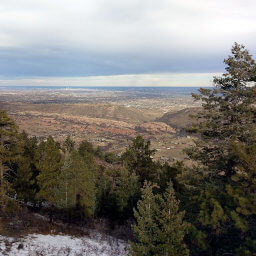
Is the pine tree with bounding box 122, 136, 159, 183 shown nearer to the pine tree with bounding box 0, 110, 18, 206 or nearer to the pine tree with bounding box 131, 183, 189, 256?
the pine tree with bounding box 0, 110, 18, 206

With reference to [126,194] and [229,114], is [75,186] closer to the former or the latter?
[126,194]

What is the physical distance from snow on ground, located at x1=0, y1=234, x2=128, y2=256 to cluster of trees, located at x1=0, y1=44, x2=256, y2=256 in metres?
2.85

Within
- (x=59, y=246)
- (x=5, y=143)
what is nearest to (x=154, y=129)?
(x=5, y=143)

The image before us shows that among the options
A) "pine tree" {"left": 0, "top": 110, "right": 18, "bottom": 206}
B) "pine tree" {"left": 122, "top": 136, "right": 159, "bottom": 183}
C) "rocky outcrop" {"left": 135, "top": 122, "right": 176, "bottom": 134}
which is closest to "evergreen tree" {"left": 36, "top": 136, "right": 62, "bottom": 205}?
"pine tree" {"left": 0, "top": 110, "right": 18, "bottom": 206}

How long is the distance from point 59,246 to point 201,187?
1007cm

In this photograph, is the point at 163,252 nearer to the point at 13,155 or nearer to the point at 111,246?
the point at 111,246

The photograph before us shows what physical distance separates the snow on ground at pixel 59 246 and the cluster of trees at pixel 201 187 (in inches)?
112

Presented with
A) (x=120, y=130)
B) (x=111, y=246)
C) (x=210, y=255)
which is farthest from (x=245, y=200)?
(x=120, y=130)

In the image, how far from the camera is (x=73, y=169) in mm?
20312

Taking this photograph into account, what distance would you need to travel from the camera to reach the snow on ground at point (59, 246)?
13.4 metres

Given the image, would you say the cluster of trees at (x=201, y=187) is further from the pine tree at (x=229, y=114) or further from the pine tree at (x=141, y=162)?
the pine tree at (x=141, y=162)

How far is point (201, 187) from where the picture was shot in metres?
13.3

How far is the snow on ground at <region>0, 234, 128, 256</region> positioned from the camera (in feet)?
43.9

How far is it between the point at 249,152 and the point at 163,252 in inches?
239
